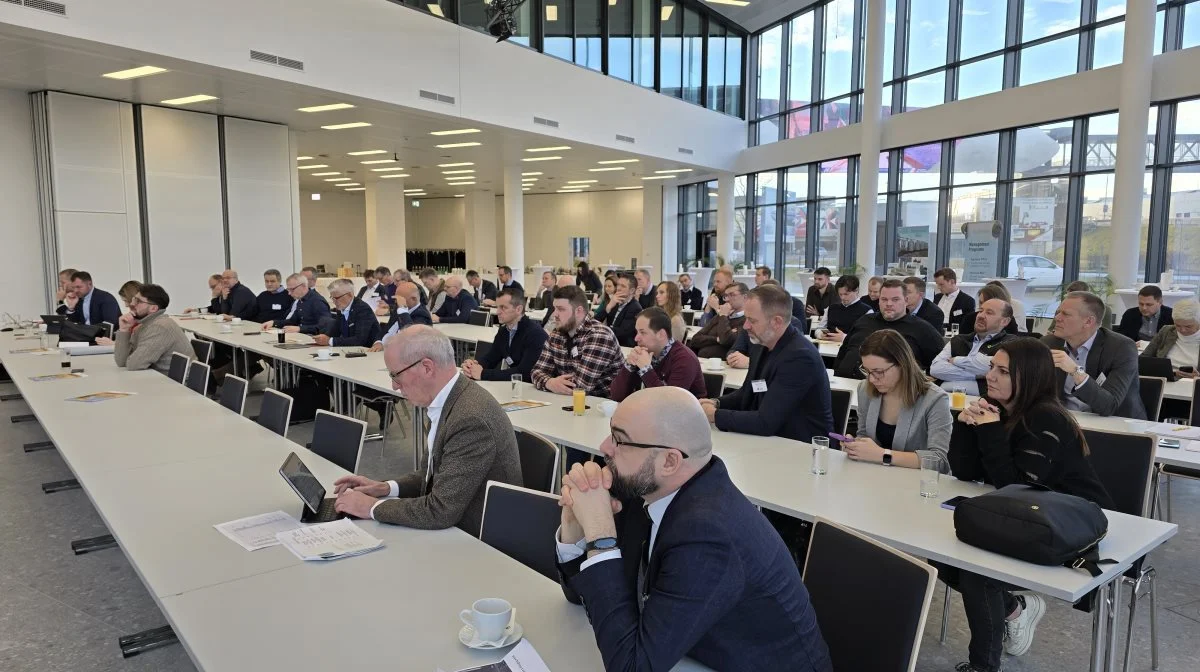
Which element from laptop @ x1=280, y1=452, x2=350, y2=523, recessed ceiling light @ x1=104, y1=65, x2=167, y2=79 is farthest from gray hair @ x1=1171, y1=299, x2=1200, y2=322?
recessed ceiling light @ x1=104, y1=65, x2=167, y2=79

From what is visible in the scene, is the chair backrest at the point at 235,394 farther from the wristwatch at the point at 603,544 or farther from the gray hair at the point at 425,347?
the wristwatch at the point at 603,544

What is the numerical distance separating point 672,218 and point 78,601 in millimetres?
20948

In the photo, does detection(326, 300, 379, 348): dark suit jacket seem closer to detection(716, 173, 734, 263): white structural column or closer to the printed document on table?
the printed document on table

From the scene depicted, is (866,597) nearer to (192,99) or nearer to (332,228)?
(192,99)

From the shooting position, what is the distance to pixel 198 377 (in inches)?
211

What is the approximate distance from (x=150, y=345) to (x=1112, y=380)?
23.0 ft

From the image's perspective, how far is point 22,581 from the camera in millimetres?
3898

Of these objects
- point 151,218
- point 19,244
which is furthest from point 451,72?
point 19,244

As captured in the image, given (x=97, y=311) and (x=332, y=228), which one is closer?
(x=97, y=311)

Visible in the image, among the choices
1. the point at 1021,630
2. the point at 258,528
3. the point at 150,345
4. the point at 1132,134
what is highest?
the point at 1132,134

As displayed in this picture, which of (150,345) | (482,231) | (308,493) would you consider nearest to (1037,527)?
(308,493)

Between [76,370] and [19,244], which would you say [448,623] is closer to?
[76,370]

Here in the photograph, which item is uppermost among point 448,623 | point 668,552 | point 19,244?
point 19,244

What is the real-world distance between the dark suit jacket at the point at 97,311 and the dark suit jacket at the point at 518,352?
539 centimetres
